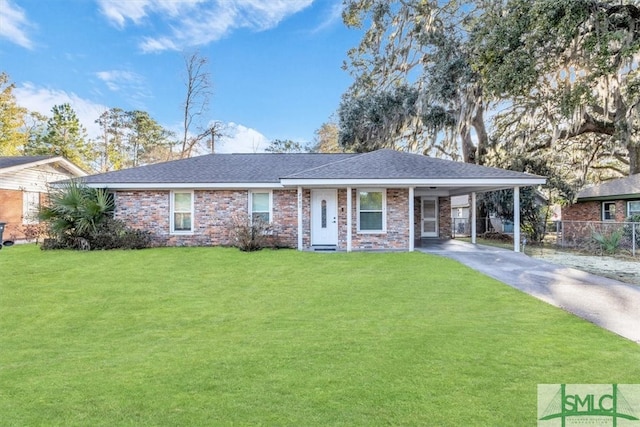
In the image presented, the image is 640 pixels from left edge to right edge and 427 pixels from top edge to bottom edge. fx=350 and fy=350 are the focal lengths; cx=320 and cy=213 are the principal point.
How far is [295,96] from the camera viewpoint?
26547mm

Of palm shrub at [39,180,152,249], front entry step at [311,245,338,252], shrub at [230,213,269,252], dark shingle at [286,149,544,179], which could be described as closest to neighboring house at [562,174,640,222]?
dark shingle at [286,149,544,179]

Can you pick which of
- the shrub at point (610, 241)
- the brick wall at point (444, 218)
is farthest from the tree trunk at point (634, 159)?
the brick wall at point (444, 218)

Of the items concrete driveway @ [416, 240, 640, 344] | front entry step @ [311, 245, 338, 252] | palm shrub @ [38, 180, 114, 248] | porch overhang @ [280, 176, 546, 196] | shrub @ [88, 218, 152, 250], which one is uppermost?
porch overhang @ [280, 176, 546, 196]

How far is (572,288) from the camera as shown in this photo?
7195mm

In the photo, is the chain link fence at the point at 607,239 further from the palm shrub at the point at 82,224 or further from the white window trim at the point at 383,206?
the palm shrub at the point at 82,224

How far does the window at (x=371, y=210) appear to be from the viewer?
1262 cm

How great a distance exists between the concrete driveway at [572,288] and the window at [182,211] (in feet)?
31.1

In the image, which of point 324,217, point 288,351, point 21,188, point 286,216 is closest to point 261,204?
point 286,216

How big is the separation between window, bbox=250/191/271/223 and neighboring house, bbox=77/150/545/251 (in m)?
0.01

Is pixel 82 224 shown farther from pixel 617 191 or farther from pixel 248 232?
pixel 617 191

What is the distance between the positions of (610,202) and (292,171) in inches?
599

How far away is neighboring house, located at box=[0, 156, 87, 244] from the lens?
16.1 meters

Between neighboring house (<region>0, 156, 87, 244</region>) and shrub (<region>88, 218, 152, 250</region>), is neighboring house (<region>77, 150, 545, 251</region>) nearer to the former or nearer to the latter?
shrub (<region>88, 218, 152, 250</region>)

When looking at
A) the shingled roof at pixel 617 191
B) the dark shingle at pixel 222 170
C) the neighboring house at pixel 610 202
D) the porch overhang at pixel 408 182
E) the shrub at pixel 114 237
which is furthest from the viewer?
the neighboring house at pixel 610 202
